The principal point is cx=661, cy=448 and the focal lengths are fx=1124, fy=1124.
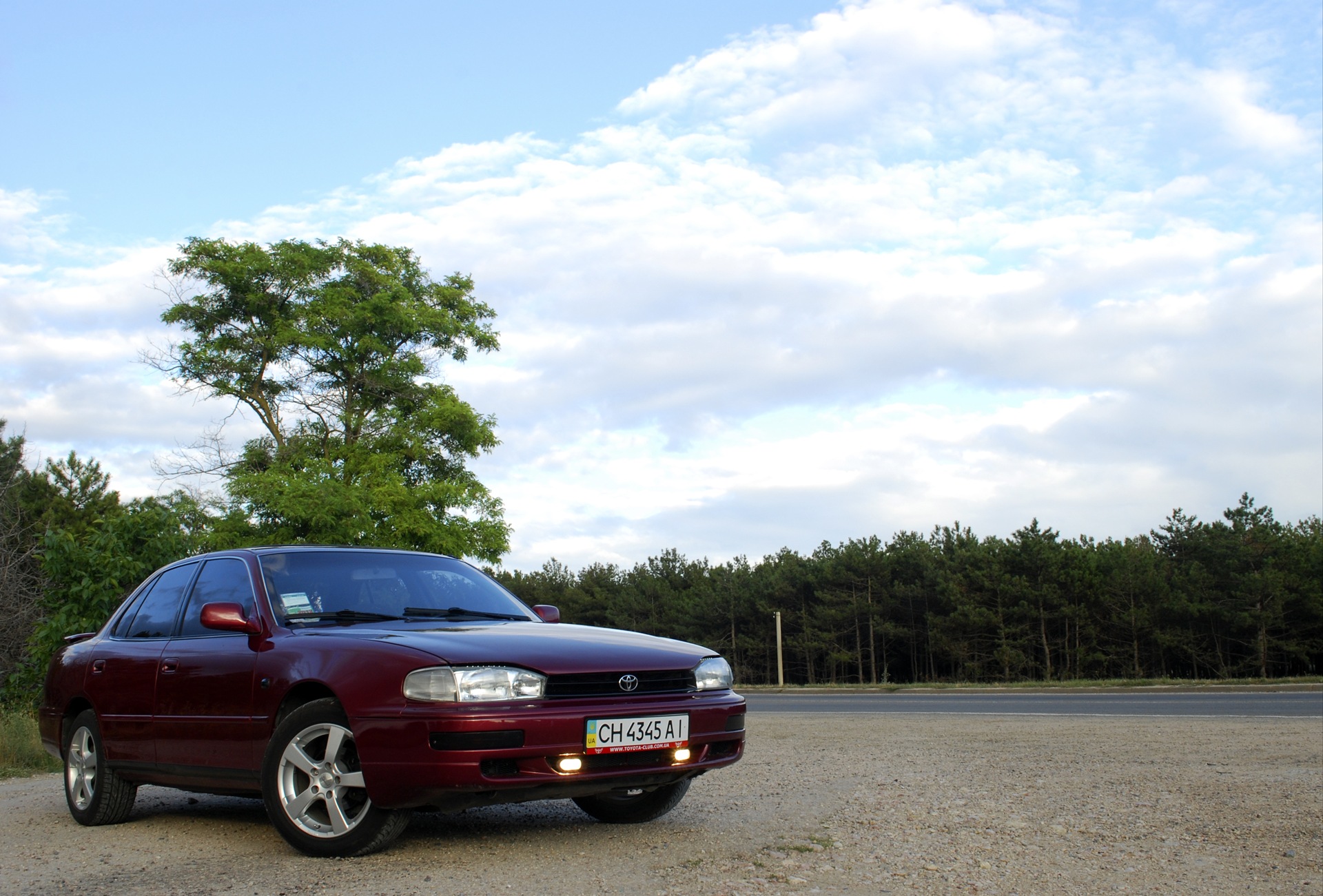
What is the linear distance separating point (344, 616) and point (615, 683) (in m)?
1.50

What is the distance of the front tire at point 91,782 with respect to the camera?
6.30m

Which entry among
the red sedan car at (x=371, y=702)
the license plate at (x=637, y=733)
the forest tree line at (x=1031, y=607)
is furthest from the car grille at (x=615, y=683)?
the forest tree line at (x=1031, y=607)

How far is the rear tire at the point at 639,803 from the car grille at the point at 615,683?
0.87 m

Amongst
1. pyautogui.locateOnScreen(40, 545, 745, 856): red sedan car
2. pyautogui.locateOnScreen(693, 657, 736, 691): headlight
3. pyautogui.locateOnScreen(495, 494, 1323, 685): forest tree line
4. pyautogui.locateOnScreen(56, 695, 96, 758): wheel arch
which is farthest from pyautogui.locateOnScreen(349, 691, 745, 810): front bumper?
pyautogui.locateOnScreen(495, 494, 1323, 685): forest tree line

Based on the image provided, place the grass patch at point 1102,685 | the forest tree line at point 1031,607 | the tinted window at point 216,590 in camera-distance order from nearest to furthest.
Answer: the tinted window at point 216,590, the grass patch at point 1102,685, the forest tree line at point 1031,607

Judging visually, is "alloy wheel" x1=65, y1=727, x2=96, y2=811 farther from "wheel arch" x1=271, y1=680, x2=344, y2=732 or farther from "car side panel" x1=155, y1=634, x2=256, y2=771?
"wheel arch" x1=271, y1=680, x2=344, y2=732

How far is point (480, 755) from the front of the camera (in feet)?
15.1

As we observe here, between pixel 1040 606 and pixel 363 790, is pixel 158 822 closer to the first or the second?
pixel 363 790

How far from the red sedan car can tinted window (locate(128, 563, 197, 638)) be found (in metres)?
0.01

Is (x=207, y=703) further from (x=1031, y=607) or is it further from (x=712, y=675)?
(x=1031, y=607)

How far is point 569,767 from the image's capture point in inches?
188

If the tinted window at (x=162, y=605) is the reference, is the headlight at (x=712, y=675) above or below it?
below

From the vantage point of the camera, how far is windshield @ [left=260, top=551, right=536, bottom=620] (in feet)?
18.8

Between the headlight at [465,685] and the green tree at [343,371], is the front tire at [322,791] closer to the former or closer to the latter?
the headlight at [465,685]
